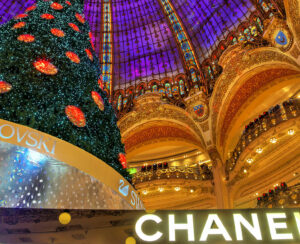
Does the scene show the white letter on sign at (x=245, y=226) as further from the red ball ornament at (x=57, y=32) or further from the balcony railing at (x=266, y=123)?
the balcony railing at (x=266, y=123)

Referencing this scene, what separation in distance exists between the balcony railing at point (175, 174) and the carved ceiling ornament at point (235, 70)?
2242 millimetres

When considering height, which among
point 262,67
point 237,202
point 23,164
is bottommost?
point 23,164

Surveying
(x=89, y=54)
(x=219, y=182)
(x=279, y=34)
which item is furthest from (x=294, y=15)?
(x=89, y=54)

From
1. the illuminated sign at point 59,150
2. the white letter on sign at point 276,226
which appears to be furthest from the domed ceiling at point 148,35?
the white letter on sign at point 276,226

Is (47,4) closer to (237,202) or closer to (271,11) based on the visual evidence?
(271,11)

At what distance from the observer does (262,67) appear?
14.3 meters

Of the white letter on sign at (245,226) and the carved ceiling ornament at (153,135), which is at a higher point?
the carved ceiling ornament at (153,135)

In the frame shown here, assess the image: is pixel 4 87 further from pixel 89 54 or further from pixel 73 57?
pixel 89 54

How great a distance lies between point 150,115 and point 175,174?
410 cm

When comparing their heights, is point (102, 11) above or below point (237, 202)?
above

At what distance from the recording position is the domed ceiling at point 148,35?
59.4 feet

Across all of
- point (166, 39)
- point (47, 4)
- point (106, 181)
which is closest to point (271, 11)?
point (166, 39)

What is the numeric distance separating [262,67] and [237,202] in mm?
8370

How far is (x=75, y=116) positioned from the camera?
484cm
